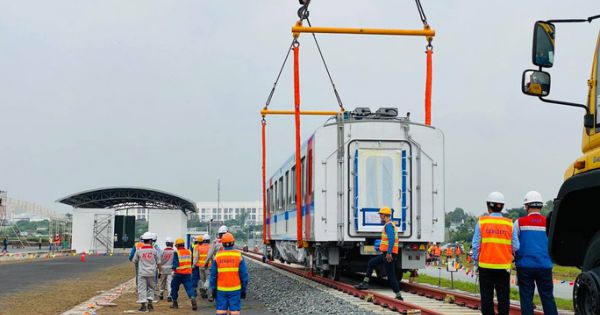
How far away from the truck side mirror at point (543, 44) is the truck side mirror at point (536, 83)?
4.6 inches

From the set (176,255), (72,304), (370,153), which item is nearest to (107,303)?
(72,304)

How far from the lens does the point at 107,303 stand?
16.1m

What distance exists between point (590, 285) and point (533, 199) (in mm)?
2241

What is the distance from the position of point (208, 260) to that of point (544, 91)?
10.4 m

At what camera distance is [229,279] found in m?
9.34

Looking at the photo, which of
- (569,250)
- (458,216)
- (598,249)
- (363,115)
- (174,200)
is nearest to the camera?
(598,249)

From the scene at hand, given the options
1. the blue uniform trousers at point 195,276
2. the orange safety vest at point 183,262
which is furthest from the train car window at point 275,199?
the orange safety vest at point 183,262

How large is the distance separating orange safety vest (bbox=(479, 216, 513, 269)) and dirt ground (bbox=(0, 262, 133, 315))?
9.17m

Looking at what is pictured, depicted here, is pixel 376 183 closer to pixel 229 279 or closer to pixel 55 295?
pixel 229 279

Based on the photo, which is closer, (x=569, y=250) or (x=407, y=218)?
(x=569, y=250)

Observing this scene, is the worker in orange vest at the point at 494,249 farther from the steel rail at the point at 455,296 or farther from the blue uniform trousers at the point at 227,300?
the blue uniform trousers at the point at 227,300

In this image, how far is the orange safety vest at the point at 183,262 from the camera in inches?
594

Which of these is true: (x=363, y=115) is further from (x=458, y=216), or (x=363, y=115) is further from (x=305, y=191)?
(x=458, y=216)

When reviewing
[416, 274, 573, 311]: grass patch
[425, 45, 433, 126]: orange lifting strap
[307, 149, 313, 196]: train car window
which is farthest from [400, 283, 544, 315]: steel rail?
[425, 45, 433, 126]: orange lifting strap
